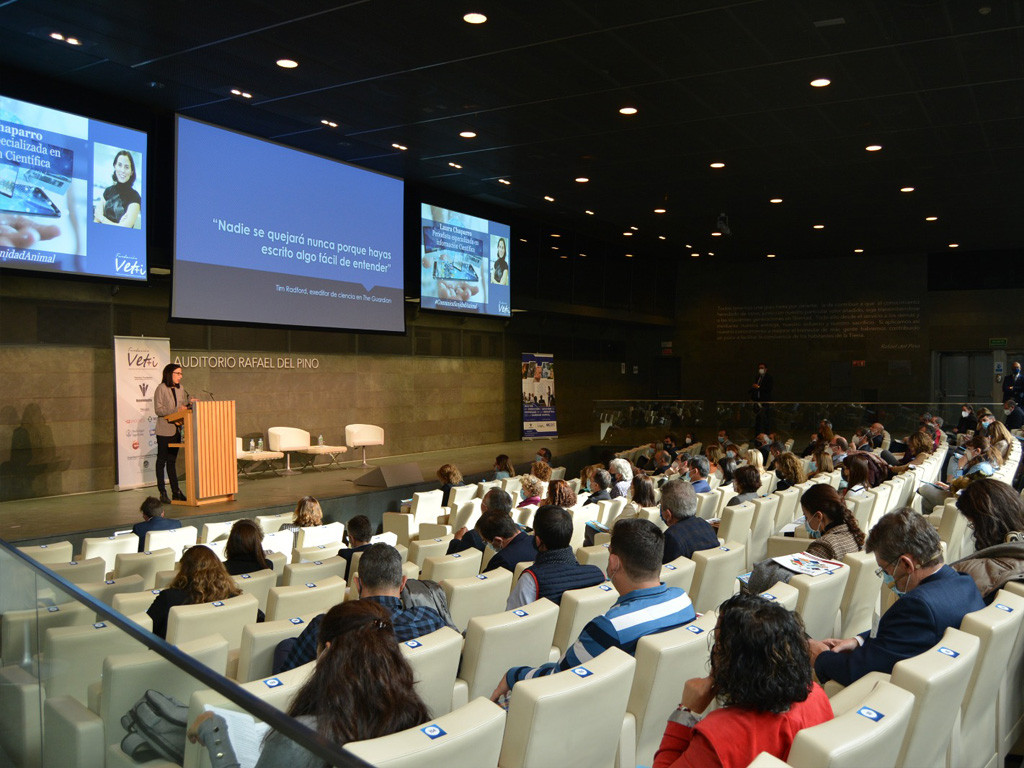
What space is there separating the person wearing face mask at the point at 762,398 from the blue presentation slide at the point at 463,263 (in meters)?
5.62

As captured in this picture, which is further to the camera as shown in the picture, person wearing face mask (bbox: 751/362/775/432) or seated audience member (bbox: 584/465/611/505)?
person wearing face mask (bbox: 751/362/775/432)

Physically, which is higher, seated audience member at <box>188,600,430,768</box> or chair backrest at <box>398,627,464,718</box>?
seated audience member at <box>188,600,430,768</box>

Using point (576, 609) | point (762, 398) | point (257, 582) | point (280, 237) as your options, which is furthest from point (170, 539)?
point (762, 398)

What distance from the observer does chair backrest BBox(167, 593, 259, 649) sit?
130 inches

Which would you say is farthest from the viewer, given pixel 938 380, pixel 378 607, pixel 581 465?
pixel 938 380

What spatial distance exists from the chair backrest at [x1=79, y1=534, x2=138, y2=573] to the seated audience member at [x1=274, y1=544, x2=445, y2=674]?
12.4 ft

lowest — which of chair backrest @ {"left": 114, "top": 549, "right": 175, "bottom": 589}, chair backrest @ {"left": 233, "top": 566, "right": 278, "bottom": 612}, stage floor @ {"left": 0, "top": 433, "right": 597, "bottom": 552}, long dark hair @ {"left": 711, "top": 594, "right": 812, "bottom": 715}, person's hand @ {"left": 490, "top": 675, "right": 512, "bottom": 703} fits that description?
stage floor @ {"left": 0, "top": 433, "right": 597, "bottom": 552}

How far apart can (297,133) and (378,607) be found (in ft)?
31.8

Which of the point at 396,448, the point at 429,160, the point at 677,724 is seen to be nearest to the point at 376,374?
the point at 396,448

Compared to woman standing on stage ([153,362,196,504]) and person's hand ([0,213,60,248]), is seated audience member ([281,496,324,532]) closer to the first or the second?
woman standing on stage ([153,362,196,504])

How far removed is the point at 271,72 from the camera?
8609 mm

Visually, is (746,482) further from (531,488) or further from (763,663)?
(763,663)

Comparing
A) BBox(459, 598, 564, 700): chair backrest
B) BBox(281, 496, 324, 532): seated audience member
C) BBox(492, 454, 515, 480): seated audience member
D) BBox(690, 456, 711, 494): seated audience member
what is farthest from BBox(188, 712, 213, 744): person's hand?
BBox(492, 454, 515, 480): seated audience member

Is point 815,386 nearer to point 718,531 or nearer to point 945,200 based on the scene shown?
point 945,200
